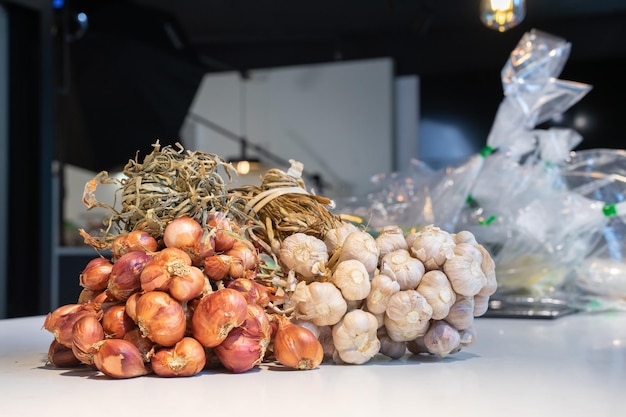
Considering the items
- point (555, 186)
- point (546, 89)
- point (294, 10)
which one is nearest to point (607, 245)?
point (555, 186)

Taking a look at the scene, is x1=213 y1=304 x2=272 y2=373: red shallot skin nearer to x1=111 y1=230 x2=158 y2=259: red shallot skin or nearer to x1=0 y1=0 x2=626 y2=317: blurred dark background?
x1=111 y1=230 x2=158 y2=259: red shallot skin

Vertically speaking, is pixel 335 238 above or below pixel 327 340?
above

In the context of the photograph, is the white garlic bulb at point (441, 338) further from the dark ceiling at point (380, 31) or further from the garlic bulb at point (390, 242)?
the dark ceiling at point (380, 31)

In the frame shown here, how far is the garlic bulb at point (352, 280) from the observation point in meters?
0.75

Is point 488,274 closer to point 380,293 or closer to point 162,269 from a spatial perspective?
point 380,293

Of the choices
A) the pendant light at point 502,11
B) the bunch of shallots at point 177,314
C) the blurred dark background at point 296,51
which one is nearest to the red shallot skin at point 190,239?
the bunch of shallots at point 177,314

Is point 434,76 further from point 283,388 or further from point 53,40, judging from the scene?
point 283,388

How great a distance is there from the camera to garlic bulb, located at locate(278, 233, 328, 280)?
0.78 metres

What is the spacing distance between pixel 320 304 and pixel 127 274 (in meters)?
0.18

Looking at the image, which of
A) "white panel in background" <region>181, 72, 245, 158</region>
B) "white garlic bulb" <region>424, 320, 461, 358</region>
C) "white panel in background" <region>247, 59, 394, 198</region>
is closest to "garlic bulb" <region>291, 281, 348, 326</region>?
"white garlic bulb" <region>424, 320, 461, 358</region>

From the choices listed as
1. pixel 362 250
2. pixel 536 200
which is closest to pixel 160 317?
pixel 362 250

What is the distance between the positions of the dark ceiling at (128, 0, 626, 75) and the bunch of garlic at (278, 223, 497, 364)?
307 centimetres

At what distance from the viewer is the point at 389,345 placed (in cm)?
80

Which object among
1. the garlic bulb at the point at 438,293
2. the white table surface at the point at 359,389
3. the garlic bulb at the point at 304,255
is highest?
the garlic bulb at the point at 304,255
